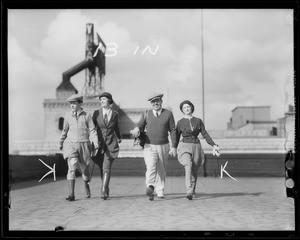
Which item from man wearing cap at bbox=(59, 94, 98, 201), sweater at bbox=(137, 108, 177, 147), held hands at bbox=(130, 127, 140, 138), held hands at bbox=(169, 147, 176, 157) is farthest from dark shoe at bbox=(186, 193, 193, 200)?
man wearing cap at bbox=(59, 94, 98, 201)

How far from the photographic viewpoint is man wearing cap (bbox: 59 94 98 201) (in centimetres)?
648

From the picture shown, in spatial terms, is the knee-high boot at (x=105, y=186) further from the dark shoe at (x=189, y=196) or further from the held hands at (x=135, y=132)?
the dark shoe at (x=189, y=196)

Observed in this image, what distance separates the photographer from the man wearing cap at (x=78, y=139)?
6.48 metres

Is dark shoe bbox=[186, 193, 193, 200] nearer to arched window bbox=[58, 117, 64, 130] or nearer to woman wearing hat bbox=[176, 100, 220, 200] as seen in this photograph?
woman wearing hat bbox=[176, 100, 220, 200]

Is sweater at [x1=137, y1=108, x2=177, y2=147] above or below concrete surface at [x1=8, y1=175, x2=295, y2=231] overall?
above

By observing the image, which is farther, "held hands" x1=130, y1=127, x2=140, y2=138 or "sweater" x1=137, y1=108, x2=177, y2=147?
"sweater" x1=137, y1=108, x2=177, y2=147

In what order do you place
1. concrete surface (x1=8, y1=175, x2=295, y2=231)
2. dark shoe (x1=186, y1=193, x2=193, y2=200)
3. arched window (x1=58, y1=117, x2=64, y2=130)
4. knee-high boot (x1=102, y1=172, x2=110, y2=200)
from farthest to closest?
arched window (x1=58, y1=117, x2=64, y2=130) → knee-high boot (x1=102, y1=172, x2=110, y2=200) → dark shoe (x1=186, y1=193, x2=193, y2=200) → concrete surface (x1=8, y1=175, x2=295, y2=231)

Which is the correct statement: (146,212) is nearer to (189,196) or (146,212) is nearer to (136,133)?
(189,196)

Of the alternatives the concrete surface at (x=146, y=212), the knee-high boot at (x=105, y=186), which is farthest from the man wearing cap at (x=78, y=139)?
the concrete surface at (x=146, y=212)

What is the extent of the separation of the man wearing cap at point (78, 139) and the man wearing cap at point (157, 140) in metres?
0.64

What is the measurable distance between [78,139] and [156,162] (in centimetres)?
105
